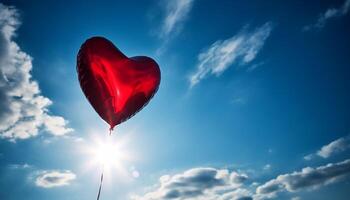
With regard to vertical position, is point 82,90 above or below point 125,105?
above

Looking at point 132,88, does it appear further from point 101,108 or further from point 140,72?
point 101,108

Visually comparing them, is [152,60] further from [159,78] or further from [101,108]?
[101,108]

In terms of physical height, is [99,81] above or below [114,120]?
above

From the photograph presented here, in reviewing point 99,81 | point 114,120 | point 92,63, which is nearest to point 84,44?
point 92,63

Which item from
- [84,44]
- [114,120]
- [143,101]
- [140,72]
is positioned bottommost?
[114,120]

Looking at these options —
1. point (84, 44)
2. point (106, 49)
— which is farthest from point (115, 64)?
point (84, 44)

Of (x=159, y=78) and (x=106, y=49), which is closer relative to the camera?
(x=106, y=49)
